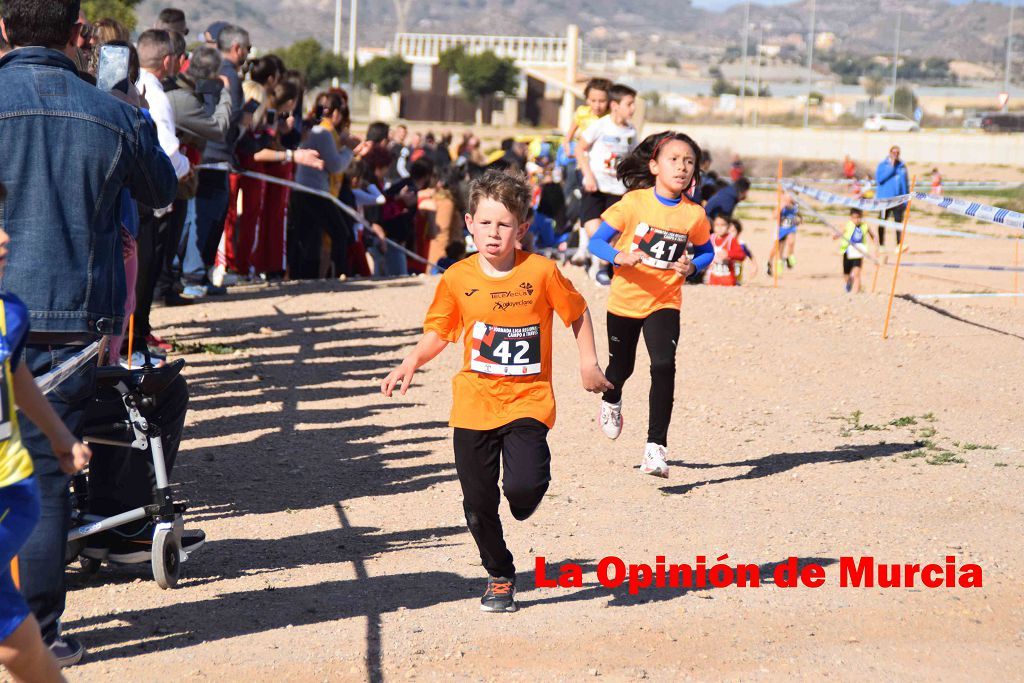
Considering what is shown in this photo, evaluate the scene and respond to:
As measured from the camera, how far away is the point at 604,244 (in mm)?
6922

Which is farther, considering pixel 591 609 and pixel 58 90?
pixel 591 609

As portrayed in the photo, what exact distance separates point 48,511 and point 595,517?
2879 mm

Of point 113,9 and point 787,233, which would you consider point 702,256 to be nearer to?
point 787,233

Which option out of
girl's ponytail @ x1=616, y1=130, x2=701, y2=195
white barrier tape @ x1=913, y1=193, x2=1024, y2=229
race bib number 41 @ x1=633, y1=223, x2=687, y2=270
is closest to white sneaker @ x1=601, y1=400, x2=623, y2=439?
race bib number 41 @ x1=633, y1=223, x2=687, y2=270

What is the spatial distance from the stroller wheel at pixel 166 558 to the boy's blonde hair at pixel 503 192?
1637mm

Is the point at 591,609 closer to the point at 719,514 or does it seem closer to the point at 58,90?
the point at 719,514

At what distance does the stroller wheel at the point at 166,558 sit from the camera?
16.4 feet

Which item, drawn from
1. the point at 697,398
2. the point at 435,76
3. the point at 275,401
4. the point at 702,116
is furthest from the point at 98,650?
the point at 435,76

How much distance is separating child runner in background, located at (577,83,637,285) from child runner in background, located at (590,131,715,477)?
183 inches

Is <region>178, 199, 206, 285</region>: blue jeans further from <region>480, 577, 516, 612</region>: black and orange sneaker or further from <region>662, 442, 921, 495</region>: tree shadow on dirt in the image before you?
<region>480, 577, 516, 612</region>: black and orange sneaker

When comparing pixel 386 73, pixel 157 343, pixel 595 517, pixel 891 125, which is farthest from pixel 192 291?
pixel 386 73

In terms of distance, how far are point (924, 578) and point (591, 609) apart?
4.68 feet

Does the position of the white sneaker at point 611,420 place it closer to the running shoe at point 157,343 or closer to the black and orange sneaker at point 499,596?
the black and orange sneaker at point 499,596

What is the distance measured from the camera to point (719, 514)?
6.48 metres
